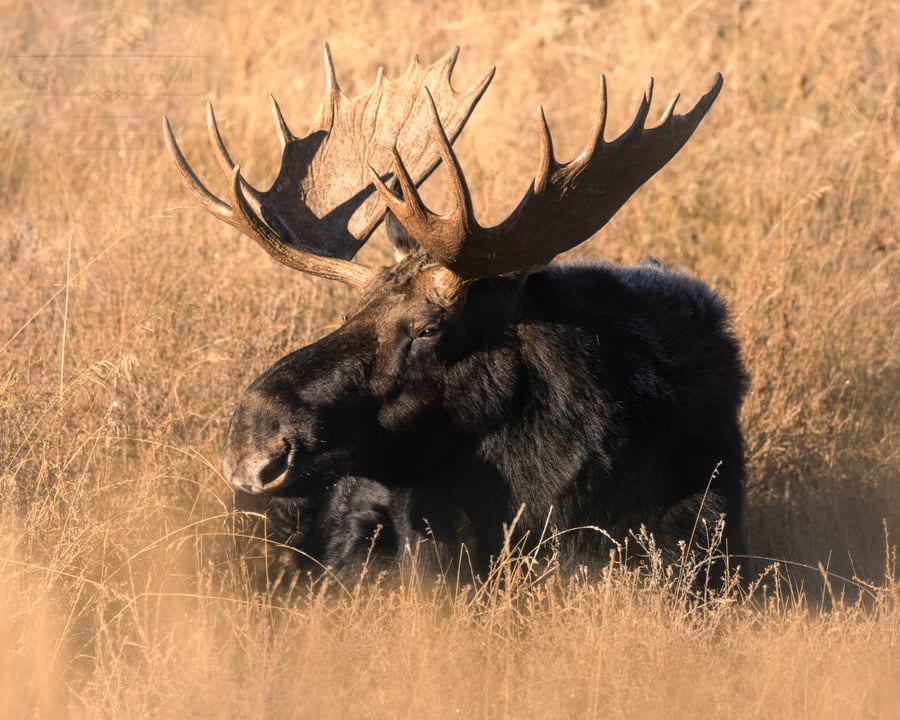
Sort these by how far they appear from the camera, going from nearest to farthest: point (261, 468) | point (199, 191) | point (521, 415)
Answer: point (261, 468) → point (521, 415) → point (199, 191)

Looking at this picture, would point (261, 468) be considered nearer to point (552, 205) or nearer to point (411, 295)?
point (411, 295)

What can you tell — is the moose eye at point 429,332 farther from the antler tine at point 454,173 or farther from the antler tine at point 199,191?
the antler tine at point 199,191

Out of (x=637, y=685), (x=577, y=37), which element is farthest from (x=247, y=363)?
(x=577, y=37)

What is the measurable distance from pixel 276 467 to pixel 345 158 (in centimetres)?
190

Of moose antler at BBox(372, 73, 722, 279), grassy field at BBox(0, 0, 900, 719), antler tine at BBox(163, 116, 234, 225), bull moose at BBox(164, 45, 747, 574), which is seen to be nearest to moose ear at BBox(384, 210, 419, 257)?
bull moose at BBox(164, 45, 747, 574)

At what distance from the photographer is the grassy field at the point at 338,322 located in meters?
3.90

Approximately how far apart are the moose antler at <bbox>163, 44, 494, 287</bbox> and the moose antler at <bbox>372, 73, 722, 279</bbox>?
2.95ft

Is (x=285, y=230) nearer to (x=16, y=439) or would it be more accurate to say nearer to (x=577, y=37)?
(x=16, y=439)

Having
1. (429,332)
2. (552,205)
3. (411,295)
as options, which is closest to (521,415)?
(429,332)

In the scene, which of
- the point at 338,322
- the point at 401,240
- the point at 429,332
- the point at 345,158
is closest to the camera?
the point at 429,332

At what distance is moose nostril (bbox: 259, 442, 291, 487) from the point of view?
411cm

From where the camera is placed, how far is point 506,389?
4430 mm

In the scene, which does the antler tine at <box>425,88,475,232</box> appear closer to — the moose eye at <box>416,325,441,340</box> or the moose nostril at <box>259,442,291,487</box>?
the moose eye at <box>416,325,441,340</box>

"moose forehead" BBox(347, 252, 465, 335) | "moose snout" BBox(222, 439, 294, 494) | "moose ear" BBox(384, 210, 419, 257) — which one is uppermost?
A: "moose ear" BBox(384, 210, 419, 257)
